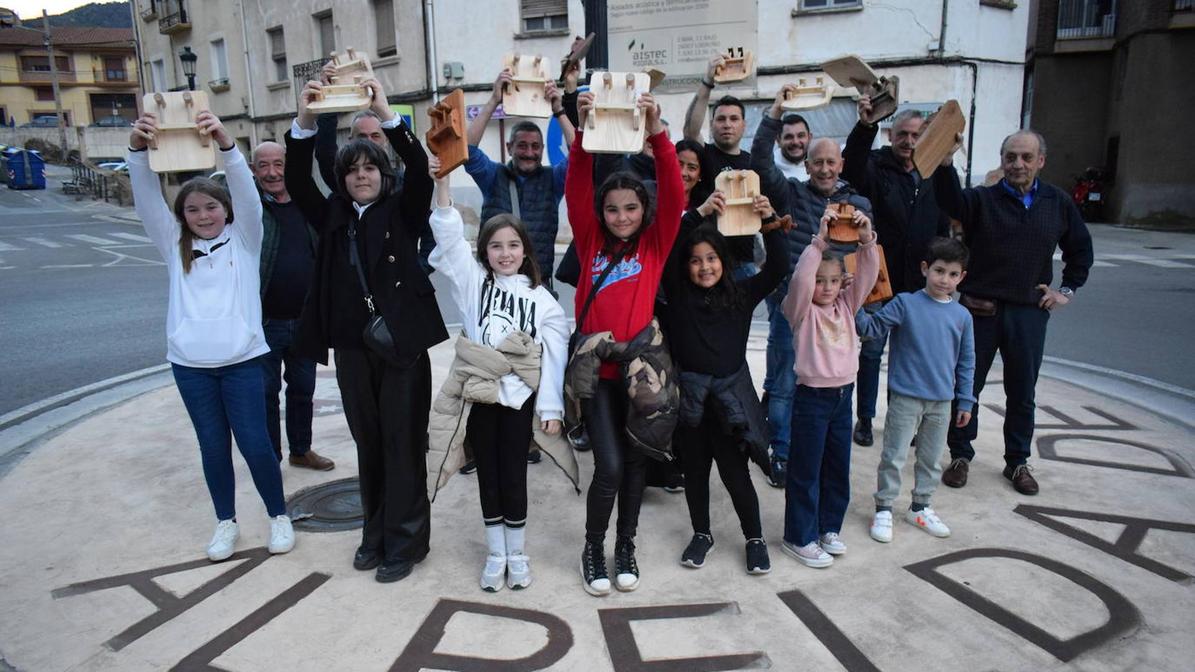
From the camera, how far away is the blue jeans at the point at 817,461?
11.5 feet

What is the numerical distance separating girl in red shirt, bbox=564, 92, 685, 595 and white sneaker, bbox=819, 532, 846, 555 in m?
0.92

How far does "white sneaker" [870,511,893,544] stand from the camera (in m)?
3.73

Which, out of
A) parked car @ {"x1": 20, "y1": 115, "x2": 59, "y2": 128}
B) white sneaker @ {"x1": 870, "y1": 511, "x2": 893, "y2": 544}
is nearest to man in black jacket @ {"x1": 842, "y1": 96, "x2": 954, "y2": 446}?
white sneaker @ {"x1": 870, "y1": 511, "x2": 893, "y2": 544}

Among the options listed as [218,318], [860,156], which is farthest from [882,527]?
[218,318]

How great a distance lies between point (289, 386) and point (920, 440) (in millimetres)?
3531

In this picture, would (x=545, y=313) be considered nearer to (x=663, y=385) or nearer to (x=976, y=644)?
(x=663, y=385)

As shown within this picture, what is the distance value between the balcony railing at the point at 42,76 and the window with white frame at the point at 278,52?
57.1m

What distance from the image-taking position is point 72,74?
2598 inches

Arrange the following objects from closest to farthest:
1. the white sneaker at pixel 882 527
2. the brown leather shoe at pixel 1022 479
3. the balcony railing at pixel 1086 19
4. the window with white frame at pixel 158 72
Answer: the white sneaker at pixel 882 527
the brown leather shoe at pixel 1022 479
the balcony railing at pixel 1086 19
the window with white frame at pixel 158 72

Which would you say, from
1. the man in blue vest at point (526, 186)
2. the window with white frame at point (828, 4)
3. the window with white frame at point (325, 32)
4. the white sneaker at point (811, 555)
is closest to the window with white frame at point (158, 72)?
the window with white frame at point (325, 32)

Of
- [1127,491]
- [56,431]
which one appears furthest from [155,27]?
[1127,491]

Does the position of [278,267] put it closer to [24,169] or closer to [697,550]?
[697,550]

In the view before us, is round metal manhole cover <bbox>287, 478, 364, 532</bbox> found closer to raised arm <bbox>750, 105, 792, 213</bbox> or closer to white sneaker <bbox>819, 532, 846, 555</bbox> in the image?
white sneaker <bbox>819, 532, 846, 555</bbox>

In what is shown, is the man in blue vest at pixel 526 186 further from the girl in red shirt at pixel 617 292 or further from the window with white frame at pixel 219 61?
the window with white frame at pixel 219 61
